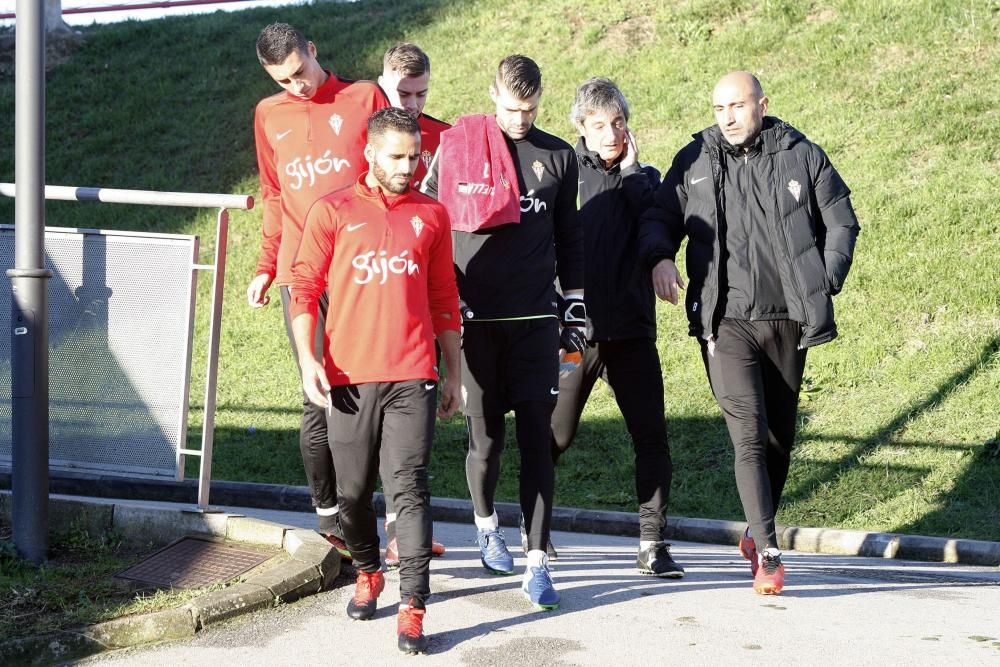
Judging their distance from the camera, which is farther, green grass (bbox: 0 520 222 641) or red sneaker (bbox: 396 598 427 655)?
green grass (bbox: 0 520 222 641)

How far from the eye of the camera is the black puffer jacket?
557 cm

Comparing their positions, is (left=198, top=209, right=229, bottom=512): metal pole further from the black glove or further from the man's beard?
the black glove

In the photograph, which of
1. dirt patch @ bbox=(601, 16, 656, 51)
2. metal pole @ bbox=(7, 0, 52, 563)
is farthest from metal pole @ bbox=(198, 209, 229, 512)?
dirt patch @ bbox=(601, 16, 656, 51)

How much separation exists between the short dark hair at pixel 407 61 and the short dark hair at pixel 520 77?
584mm

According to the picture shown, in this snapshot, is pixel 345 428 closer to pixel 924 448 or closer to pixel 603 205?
pixel 603 205

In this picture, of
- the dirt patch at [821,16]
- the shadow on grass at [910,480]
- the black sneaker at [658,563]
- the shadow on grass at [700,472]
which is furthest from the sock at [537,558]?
the dirt patch at [821,16]

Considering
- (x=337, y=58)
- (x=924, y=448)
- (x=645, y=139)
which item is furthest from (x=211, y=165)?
(x=924, y=448)

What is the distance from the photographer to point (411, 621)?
4461 millimetres

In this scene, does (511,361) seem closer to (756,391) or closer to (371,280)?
(371,280)

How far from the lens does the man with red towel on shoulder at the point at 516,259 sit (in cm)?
536

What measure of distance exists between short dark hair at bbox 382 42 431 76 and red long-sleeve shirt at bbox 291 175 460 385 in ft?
3.88

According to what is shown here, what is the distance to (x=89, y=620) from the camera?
4.70 m

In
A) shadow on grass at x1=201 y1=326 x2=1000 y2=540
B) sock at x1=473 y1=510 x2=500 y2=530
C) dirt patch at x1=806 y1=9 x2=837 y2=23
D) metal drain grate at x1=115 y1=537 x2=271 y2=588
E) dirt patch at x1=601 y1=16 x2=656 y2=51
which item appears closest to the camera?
metal drain grate at x1=115 y1=537 x2=271 y2=588

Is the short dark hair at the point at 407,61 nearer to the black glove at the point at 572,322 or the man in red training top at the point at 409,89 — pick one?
the man in red training top at the point at 409,89
